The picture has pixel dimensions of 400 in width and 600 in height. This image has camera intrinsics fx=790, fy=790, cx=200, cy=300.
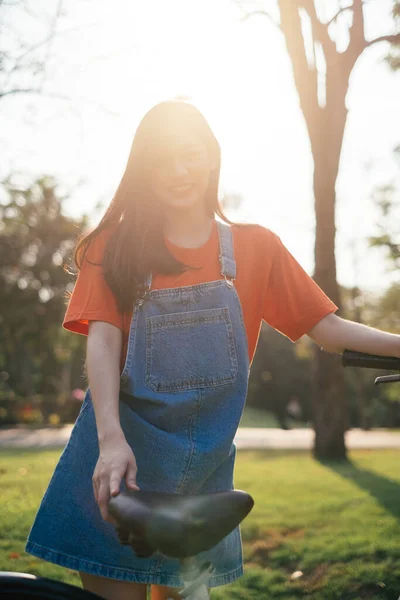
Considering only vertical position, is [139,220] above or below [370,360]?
above

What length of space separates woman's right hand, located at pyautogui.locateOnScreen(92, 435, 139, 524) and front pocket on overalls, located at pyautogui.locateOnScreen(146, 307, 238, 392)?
23 cm

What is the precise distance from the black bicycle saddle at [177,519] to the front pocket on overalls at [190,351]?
17.3 inches

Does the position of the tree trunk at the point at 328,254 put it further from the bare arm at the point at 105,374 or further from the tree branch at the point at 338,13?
the bare arm at the point at 105,374

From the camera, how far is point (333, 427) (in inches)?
470

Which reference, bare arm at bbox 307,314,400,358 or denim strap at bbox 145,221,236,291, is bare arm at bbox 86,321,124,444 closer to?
denim strap at bbox 145,221,236,291

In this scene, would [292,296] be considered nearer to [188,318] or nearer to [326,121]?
[188,318]

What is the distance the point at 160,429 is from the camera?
1926 millimetres

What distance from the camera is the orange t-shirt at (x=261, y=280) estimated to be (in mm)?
2082

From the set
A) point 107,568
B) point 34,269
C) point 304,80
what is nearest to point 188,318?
point 107,568

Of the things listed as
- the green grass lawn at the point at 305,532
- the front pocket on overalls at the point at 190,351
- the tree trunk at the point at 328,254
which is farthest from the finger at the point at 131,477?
the tree trunk at the point at 328,254

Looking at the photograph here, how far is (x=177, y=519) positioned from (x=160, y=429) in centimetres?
47

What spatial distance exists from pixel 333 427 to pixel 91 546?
1038 cm

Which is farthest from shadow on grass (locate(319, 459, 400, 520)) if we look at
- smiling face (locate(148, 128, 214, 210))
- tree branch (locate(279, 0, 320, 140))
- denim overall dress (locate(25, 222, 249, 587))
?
smiling face (locate(148, 128, 214, 210))

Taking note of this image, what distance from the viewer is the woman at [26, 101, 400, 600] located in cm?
191
